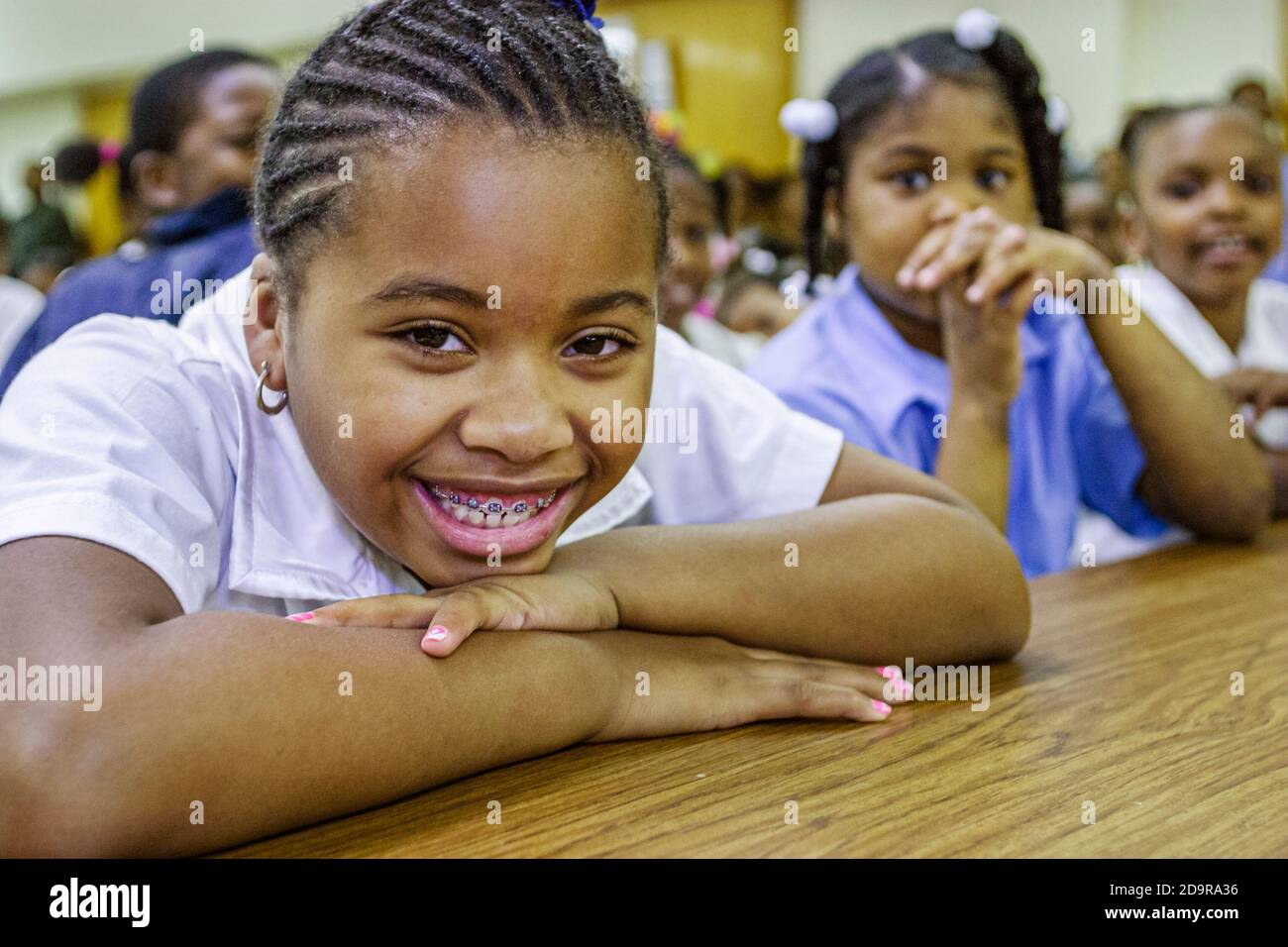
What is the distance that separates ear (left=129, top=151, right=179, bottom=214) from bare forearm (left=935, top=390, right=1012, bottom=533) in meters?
1.50

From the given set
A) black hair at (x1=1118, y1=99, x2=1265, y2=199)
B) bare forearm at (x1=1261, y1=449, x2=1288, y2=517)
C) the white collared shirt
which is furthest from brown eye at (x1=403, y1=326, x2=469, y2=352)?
black hair at (x1=1118, y1=99, x2=1265, y2=199)

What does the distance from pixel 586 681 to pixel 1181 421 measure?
3.21ft

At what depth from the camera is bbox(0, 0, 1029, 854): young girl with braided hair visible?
1.94 feet

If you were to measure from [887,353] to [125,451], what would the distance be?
3.29ft

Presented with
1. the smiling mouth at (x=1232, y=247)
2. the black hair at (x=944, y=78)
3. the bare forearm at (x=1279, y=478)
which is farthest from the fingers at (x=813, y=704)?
the smiling mouth at (x=1232, y=247)

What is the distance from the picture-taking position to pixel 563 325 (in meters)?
0.71

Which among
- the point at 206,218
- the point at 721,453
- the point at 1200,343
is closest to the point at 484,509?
the point at 721,453

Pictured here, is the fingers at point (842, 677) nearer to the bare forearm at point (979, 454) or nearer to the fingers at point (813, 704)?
the fingers at point (813, 704)

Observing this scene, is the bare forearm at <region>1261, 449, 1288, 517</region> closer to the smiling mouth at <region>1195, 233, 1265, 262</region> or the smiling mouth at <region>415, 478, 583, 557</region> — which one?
the smiling mouth at <region>1195, 233, 1265, 262</region>

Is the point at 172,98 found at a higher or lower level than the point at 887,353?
higher

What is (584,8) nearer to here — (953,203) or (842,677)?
(842,677)

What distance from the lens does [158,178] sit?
2.27 meters
